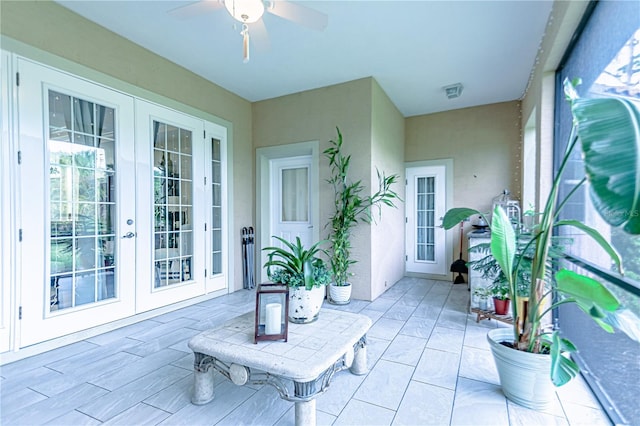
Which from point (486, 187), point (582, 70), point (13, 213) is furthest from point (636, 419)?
point (13, 213)

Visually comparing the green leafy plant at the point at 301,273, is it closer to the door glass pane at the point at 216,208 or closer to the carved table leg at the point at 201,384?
the carved table leg at the point at 201,384

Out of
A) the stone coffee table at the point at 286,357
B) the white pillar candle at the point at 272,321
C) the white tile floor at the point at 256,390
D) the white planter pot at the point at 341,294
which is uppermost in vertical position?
the white pillar candle at the point at 272,321

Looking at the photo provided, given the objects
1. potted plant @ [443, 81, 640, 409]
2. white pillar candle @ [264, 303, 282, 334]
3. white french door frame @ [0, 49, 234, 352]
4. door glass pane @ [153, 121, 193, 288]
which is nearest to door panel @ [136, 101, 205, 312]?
door glass pane @ [153, 121, 193, 288]

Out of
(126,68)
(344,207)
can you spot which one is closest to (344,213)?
(344,207)

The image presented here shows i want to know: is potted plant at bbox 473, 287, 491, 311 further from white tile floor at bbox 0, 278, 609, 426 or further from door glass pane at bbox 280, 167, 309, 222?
door glass pane at bbox 280, 167, 309, 222

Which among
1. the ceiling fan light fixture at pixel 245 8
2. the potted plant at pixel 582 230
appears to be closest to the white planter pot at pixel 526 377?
the potted plant at pixel 582 230

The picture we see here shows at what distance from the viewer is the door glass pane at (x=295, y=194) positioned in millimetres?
4559

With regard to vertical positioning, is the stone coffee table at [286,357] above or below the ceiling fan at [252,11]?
below

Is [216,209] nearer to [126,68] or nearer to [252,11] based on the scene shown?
[126,68]

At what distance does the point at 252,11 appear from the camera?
182 centimetres

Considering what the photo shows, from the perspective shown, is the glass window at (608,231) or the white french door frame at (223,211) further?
the white french door frame at (223,211)

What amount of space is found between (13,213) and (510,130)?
6.09 m

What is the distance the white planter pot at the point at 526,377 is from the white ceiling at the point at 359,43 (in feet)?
8.99

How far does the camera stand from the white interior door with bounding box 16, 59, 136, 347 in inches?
93.7
